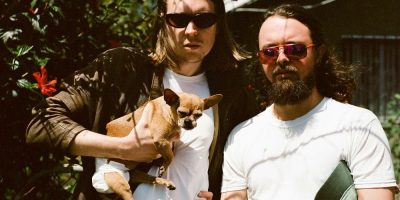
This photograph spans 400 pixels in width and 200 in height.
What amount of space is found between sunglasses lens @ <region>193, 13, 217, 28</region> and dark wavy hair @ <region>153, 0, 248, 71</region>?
114 mm

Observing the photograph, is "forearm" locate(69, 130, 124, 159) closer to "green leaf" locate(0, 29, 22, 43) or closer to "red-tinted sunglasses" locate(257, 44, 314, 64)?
"red-tinted sunglasses" locate(257, 44, 314, 64)

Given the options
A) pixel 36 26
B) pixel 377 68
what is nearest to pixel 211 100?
pixel 36 26

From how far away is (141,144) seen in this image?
327 cm

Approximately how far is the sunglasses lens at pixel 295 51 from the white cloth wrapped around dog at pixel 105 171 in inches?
46.1

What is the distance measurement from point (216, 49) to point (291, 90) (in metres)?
0.69

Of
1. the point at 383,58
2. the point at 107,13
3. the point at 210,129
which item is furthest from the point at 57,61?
the point at 383,58

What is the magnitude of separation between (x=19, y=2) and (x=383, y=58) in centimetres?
676

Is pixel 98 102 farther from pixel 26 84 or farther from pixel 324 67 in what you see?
pixel 324 67

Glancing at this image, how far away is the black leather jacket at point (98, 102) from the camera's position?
332cm

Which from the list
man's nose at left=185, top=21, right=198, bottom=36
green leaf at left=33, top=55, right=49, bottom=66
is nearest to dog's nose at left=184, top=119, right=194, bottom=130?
man's nose at left=185, top=21, right=198, bottom=36

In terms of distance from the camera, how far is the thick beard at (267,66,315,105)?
3.34 m

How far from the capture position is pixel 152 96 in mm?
3482

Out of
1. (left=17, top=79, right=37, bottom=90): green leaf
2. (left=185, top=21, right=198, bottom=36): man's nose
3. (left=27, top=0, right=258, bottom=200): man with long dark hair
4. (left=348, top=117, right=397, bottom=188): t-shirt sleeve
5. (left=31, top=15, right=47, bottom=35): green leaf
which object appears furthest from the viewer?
(left=31, top=15, right=47, bottom=35): green leaf

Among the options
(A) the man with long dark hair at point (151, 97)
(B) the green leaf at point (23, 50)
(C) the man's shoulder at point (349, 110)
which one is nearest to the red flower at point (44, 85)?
(A) the man with long dark hair at point (151, 97)
